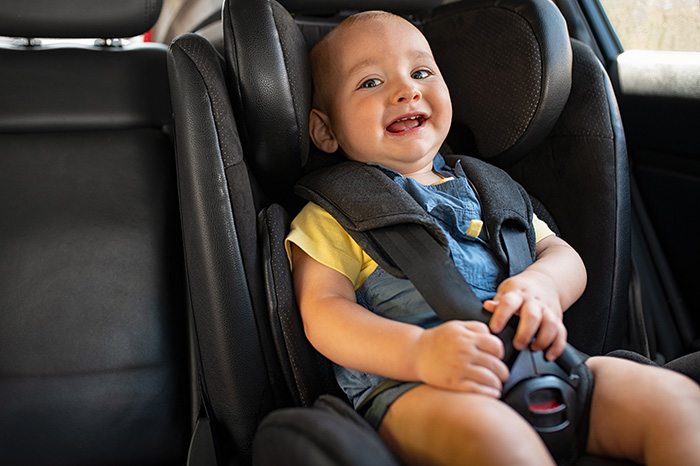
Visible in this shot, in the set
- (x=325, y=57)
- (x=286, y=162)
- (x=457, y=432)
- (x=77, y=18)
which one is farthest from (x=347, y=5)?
(x=457, y=432)

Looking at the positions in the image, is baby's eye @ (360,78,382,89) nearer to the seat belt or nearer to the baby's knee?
the seat belt

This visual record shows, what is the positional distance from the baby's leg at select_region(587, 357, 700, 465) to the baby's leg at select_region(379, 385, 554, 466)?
6.7 inches

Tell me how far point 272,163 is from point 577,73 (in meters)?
0.69

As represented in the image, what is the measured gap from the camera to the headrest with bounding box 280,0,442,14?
152 centimetres

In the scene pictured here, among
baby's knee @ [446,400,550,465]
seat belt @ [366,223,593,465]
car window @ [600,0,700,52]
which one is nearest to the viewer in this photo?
baby's knee @ [446,400,550,465]

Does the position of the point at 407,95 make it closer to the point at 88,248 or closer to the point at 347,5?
the point at 347,5

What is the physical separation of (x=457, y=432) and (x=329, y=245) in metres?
0.44

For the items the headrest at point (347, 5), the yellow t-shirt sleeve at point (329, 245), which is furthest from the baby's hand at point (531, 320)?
the headrest at point (347, 5)

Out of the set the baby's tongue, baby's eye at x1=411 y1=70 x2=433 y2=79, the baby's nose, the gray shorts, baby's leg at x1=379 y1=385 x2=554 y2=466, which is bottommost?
the gray shorts

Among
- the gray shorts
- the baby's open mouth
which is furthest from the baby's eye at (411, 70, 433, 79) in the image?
the gray shorts

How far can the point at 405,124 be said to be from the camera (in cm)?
134

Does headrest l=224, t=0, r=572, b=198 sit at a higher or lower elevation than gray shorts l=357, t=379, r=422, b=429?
higher

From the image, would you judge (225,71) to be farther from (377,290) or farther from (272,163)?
(377,290)

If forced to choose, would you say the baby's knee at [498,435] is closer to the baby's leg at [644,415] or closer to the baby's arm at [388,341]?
the baby's arm at [388,341]
